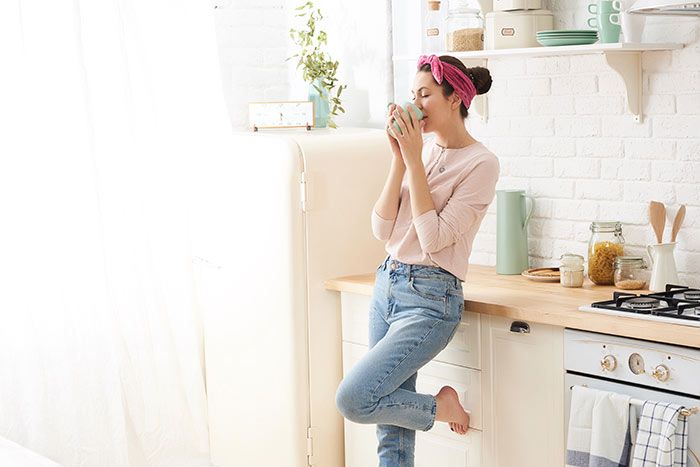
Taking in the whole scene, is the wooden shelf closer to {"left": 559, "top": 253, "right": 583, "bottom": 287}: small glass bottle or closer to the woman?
the woman

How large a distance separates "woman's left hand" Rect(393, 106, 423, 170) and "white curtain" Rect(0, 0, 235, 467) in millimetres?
1047

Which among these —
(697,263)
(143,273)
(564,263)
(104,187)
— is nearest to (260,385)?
(143,273)

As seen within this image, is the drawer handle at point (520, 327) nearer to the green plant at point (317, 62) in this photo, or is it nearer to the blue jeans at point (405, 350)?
the blue jeans at point (405, 350)

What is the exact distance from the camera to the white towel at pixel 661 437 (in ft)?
9.46

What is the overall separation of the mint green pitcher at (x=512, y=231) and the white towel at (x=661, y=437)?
1054 mm

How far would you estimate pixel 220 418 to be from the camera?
176 inches

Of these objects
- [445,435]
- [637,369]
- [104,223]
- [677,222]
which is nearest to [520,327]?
[637,369]

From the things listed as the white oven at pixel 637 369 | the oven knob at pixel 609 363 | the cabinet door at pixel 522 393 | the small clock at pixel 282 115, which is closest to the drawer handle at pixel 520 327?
the cabinet door at pixel 522 393

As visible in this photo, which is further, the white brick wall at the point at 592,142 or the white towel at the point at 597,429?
the white brick wall at the point at 592,142

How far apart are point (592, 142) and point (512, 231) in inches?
16.5

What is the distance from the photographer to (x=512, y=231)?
392cm

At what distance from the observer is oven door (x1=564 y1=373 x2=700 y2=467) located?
9.50 ft

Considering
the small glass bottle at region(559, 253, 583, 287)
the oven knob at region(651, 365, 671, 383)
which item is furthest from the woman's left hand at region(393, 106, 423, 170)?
the oven knob at region(651, 365, 671, 383)

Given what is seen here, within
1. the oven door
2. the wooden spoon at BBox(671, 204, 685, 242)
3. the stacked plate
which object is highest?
the stacked plate
